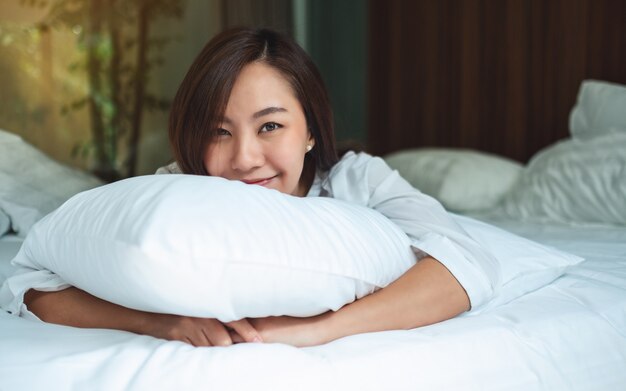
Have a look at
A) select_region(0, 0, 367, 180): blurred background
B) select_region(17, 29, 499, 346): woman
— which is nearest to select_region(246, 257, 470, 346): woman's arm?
select_region(17, 29, 499, 346): woman

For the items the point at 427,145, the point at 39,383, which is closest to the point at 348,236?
the point at 39,383

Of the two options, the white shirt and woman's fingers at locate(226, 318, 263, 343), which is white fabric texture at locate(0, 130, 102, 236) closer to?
the white shirt

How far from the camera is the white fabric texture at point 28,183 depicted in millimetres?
1697

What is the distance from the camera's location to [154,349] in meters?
0.80

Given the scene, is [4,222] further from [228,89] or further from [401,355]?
[401,355]

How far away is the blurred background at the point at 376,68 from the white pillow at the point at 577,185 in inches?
21.5

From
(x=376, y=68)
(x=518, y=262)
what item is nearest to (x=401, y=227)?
(x=518, y=262)

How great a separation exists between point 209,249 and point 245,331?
0.13 meters

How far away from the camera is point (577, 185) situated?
204 cm

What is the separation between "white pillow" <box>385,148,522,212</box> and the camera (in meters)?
2.37

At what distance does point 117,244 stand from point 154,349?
124mm

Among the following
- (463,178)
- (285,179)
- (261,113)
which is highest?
(261,113)

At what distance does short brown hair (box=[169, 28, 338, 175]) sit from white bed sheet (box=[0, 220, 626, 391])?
1.45ft

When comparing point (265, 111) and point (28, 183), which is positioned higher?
point (265, 111)
